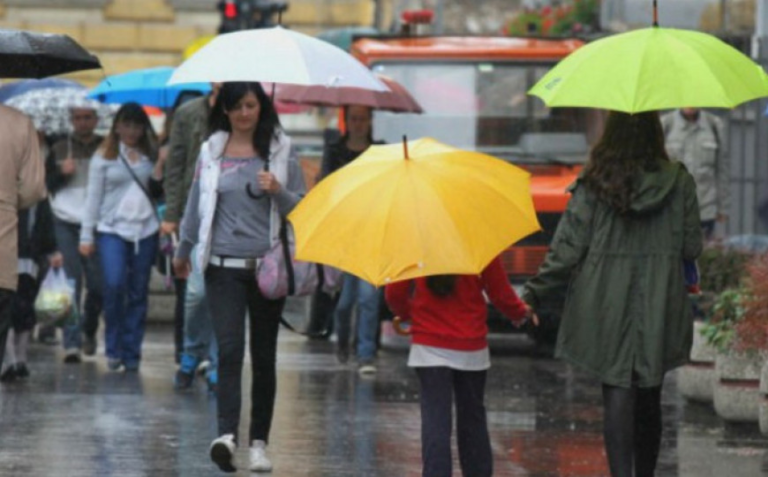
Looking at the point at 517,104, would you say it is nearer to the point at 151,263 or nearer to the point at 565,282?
the point at 151,263

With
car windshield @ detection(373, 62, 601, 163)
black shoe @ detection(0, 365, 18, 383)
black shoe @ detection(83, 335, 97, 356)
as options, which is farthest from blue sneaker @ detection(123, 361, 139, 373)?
car windshield @ detection(373, 62, 601, 163)

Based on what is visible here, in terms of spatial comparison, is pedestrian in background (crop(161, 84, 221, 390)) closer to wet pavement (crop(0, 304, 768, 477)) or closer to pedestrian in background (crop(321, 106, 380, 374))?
wet pavement (crop(0, 304, 768, 477))

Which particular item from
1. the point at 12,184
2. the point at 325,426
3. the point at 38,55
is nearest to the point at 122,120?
the point at 325,426

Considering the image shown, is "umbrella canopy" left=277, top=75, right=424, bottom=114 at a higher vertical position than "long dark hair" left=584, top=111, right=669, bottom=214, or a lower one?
lower

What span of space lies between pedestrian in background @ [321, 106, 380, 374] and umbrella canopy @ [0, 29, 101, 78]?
3784mm

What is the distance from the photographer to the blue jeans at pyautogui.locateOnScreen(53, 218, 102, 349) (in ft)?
50.5

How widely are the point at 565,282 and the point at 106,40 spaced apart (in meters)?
26.8

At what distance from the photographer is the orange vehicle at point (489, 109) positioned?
16.7m

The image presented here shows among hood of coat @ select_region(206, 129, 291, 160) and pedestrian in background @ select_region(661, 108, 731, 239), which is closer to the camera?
hood of coat @ select_region(206, 129, 291, 160)

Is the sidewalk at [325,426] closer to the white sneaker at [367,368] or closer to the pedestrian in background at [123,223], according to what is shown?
the white sneaker at [367,368]

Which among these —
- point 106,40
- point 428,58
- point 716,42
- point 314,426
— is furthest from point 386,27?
point 716,42

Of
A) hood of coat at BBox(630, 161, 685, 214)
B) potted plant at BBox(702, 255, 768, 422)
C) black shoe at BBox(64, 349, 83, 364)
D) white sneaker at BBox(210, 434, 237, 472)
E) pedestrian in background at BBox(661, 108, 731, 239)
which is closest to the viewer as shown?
hood of coat at BBox(630, 161, 685, 214)

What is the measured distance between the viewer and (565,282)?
877 cm

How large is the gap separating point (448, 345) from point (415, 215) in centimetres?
63
